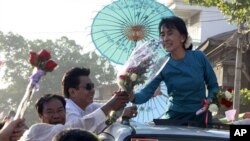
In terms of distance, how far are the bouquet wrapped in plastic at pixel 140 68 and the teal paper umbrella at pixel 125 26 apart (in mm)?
669

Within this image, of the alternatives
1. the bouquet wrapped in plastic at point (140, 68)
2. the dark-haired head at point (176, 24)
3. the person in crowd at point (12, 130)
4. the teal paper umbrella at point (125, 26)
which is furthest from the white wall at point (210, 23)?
the person in crowd at point (12, 130)

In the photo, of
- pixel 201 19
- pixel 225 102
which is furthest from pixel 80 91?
pixel 201 19

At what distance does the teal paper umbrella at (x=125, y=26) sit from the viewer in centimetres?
523

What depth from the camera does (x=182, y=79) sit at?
451 cm

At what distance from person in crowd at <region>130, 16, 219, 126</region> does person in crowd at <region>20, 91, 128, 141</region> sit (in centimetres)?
32

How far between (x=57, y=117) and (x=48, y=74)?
107 ft

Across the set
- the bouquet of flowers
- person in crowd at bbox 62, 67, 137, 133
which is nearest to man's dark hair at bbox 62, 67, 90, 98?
person in crowd at bbox 62, 67, 137, 133

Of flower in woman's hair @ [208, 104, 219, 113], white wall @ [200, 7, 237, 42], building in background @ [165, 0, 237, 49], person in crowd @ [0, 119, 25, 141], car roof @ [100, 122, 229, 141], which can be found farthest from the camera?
white wall @ [200, 7, 237, 42]

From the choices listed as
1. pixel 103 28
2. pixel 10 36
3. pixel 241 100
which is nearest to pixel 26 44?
pixel 10 36

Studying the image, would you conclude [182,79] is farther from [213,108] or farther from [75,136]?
[75,136]

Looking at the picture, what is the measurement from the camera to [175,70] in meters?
4.56

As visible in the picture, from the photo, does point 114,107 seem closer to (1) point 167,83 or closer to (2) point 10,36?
(1) point 167,83

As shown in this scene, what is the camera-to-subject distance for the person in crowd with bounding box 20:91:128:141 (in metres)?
3.90

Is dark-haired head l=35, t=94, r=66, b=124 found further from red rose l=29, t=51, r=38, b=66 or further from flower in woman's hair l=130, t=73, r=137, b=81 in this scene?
flower in woman's hair l=130, t=73, r=137, b=81
